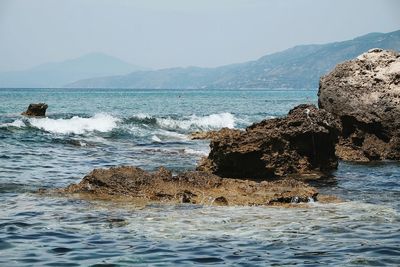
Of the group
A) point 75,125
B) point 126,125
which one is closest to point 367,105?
point 75,125

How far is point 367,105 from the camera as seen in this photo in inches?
810

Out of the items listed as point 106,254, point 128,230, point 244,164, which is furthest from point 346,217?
point 244,164

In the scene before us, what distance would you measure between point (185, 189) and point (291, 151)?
17.9ft

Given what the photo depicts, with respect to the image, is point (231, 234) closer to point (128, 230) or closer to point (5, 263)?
point (128, 230)

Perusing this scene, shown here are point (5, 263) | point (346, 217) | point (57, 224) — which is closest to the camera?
point (5, 263)

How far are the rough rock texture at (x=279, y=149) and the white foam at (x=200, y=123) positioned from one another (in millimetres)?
22083

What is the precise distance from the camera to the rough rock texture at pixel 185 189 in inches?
452

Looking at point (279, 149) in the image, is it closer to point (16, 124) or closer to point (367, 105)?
point (367, 105)

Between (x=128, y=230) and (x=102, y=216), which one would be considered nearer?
(x=128, y=230)

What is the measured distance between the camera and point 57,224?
369 inches

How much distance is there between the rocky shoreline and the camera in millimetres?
11914

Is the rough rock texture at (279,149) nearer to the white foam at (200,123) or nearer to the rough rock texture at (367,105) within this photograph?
the rough rock texture at (367,105)

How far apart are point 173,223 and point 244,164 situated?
6.51 metres

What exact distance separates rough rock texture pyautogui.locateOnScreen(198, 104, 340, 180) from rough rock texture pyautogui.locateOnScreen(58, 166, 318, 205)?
9.42 ft
